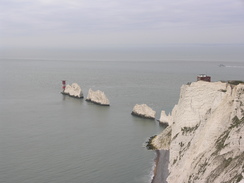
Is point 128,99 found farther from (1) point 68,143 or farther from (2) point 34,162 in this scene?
(2) point 34,162

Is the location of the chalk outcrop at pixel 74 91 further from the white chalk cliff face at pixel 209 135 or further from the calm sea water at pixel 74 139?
the white chalk cliff face at pixel 209 135

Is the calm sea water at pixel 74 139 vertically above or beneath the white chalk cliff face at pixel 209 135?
beneath

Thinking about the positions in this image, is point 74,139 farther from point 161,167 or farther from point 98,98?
point 98,98

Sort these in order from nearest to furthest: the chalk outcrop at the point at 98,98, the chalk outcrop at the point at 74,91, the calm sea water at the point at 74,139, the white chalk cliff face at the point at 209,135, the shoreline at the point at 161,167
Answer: the white chalk cliff face at the point at 209,135, the shoreline at the point at 161,167, the calm sea water at the point at 74,139, the chalk outcrop at the point at 98,98, the chalk outcrop at the point at 74,91

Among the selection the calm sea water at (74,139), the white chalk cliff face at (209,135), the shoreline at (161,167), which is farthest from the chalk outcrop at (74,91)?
the white chalk cliff face at (209,135)

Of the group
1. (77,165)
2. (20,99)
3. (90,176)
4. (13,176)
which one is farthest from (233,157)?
(20,99)

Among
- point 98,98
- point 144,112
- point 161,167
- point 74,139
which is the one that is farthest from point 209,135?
point 98,98

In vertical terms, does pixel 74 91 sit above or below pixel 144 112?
above

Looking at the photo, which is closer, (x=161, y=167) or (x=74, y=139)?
(x=161, y=167)

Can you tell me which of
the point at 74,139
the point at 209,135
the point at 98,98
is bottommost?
the point at 74,139
